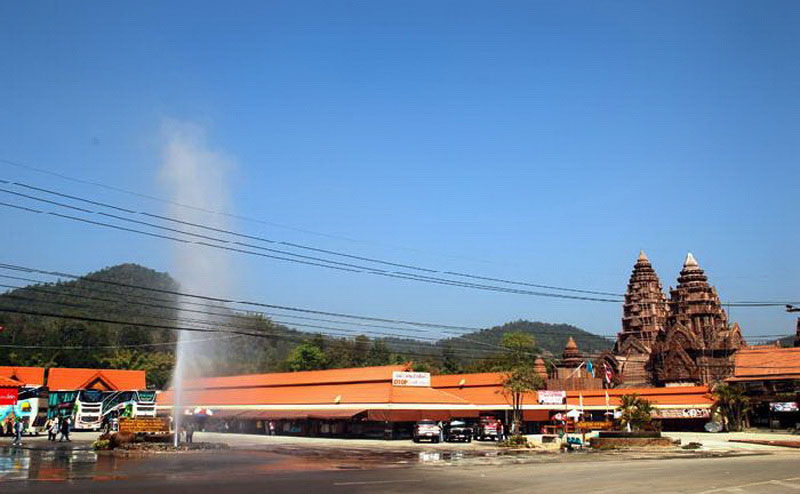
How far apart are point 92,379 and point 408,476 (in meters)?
58.2

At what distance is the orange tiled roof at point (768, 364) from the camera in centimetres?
6538

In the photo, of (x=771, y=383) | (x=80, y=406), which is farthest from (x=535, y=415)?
(x=80, y=406)

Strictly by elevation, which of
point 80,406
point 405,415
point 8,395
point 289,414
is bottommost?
point 289,414

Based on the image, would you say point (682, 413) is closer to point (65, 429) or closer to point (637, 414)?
point (637, 414)

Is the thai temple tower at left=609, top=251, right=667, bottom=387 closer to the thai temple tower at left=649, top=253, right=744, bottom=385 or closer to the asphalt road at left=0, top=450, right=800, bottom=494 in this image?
the thai temple tower at left=649, top=253, right=744, bottom=385

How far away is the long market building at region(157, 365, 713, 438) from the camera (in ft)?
193

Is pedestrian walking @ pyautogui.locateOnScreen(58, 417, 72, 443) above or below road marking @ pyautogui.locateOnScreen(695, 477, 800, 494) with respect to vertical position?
below

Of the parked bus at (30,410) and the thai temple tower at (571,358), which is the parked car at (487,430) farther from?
the thai temple tower at (571,358)

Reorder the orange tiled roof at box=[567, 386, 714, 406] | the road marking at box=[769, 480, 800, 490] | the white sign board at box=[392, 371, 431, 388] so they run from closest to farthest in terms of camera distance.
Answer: the road marking at box=[769, 480, 800, 490] → the white sign board at box=[392, 371, 431, 388] → the orange tiled roof at box=[567, 386, 714, 406]

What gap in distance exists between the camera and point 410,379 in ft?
207

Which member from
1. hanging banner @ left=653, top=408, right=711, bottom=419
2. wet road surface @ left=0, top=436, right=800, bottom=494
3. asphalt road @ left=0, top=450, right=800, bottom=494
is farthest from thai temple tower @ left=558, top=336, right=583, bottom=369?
asphalt road @ left=0, top=450, right=800, bottom=494

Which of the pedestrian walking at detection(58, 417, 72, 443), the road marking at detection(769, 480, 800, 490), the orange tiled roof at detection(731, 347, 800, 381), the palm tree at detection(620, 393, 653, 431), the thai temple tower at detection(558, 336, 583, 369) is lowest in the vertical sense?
the pedestrian walking at detection(58, 417, 72, 443)

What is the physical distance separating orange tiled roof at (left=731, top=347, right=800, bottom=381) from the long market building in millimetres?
4385

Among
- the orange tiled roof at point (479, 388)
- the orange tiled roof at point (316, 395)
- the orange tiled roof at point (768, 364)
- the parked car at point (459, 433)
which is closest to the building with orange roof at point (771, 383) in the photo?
the orange tiled roof at point (768, 364)
